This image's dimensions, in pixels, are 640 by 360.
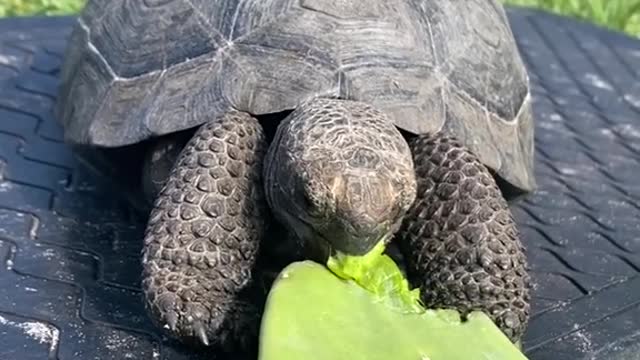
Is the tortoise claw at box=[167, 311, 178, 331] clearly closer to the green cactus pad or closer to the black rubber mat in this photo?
the black rubber mat

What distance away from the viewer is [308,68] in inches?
88.3

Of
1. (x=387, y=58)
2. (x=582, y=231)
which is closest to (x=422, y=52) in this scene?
(x=387, y=58)

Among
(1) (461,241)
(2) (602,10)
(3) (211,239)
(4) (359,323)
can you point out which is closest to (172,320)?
(3) (211,239)

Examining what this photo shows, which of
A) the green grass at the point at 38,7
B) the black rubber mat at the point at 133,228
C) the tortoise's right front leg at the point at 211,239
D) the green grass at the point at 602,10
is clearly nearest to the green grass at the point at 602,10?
the green grass at the point at 602,10

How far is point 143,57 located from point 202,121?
28cm

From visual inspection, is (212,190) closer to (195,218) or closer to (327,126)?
(195,218)

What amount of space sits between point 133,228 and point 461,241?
67 cm

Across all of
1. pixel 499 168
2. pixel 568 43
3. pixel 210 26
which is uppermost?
pixel 210 26

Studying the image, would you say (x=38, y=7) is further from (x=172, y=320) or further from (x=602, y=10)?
(x=172, y=320)

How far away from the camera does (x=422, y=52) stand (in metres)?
2.35

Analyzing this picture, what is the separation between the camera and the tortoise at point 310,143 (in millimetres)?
1983

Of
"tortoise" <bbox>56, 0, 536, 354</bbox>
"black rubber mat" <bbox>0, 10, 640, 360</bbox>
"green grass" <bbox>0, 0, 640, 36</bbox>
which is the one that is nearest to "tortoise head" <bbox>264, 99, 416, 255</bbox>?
"tortoise" <bbox>56, 0, 536, 354</bbox>

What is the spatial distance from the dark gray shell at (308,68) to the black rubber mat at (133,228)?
0.54 feet

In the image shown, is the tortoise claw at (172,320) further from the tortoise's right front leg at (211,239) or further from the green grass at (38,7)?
the green grass at (38,7)
